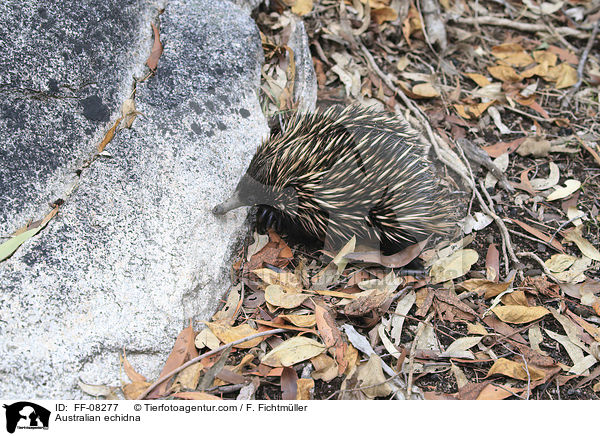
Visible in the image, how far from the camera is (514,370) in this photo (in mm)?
2400

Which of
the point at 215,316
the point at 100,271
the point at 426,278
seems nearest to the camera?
the point at 100,271

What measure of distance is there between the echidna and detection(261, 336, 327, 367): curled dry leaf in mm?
671

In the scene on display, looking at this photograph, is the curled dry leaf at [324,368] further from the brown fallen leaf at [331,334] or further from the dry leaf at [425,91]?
the dry leaf at [425,91]

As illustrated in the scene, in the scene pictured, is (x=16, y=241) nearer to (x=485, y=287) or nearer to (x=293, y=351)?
(x=293, y=351)

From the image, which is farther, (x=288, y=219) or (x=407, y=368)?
(x=288, y=219)

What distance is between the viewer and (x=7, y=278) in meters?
2.12

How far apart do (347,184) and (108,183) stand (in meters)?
1.18

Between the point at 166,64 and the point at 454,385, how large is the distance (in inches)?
88.3

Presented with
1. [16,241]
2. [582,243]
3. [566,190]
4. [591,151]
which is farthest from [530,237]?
[16,241]

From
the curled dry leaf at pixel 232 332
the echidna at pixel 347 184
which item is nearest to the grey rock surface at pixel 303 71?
the echidna at pixel 347 184

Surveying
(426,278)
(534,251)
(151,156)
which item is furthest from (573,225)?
(151,156)

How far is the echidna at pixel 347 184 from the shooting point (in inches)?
106

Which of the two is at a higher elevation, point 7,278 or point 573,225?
point 7,278

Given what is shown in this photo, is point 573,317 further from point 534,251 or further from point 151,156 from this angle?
point 151,156
